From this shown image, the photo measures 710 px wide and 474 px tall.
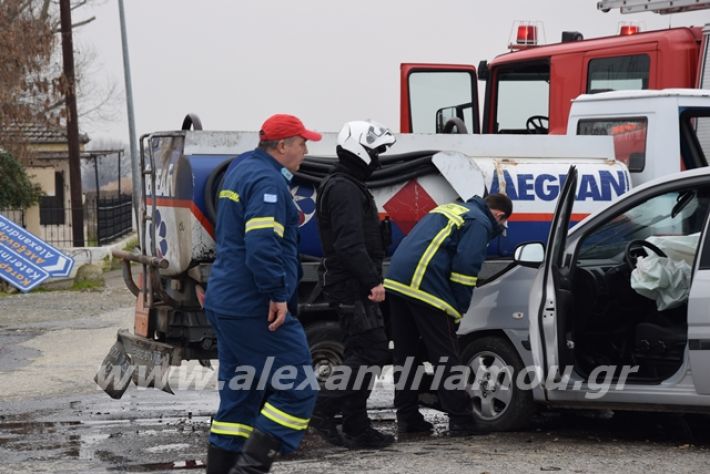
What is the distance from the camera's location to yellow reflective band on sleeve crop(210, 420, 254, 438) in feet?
19.5

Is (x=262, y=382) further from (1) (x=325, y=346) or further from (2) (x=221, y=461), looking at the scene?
(1) (x=325, y=346)

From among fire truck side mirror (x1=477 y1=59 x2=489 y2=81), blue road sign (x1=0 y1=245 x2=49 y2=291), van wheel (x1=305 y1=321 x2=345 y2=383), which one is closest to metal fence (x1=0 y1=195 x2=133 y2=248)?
blue road sign (x1=0 y1=245 x2=49 y2=291)

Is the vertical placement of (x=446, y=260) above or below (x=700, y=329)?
above

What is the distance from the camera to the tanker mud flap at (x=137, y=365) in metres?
8.10

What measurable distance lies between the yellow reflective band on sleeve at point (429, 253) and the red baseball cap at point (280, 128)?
176 centimetres

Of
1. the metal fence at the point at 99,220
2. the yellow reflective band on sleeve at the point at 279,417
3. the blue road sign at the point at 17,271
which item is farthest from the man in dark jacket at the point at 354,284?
the metal fence at the point at 99,220

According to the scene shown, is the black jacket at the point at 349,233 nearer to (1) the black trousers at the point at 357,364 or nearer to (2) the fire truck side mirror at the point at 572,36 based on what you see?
(1) the black trousers at the point at 357,364

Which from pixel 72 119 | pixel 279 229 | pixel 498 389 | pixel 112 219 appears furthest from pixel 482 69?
pixel 112 219

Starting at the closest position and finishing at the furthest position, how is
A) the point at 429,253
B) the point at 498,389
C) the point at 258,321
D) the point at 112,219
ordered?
the point at 258,321 → the point at 429,253 → the point at 498,389 → the point at 112,219

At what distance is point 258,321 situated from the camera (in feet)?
19.3

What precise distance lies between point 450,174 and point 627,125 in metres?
1.96

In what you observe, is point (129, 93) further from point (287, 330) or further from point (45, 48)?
point (287, 330)

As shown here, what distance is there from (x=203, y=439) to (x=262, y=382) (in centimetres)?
236

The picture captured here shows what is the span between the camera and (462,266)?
762cm
